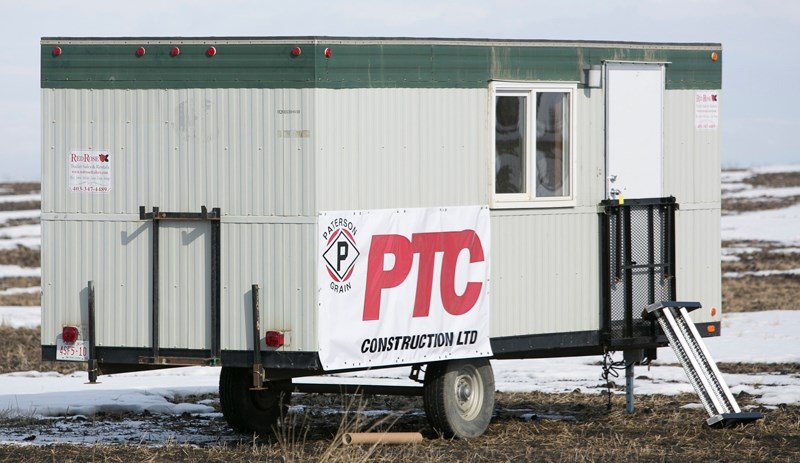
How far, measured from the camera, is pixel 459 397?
11305 mm

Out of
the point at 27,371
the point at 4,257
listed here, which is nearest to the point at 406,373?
the point at 27,371

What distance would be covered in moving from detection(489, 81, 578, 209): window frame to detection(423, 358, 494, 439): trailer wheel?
1337 mm

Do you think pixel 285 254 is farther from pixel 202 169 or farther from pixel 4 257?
pixel 4 257

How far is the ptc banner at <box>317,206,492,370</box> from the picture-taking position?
33.5 ft

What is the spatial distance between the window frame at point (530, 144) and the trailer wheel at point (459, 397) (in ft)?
4.39

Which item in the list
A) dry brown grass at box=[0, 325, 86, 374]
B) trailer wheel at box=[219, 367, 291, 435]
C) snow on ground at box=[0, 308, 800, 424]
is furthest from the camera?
dry brown grass at box=[0, 325, 86, 374]

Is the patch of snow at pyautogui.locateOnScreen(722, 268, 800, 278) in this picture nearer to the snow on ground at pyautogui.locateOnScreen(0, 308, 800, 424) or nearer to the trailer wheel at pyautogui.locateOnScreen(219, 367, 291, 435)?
the snow on ground at pyautogui.locateOnScreen(0, 308, 800, 424)

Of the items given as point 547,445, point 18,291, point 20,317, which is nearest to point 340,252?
point 547,445

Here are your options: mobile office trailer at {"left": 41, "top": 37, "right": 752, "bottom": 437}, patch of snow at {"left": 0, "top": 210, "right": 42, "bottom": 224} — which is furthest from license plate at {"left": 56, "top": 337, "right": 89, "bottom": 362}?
patch of snow at {"left": 0, "top": 210, "right": 42, "bottom": 224}

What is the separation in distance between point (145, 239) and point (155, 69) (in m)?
1.29

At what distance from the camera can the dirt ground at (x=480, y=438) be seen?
10047 mm

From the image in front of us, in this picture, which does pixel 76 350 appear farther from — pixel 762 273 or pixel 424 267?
pixel 762 273

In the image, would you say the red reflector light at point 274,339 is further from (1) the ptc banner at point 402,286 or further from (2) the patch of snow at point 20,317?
(2) the patch of snow at point 20,317

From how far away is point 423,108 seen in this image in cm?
1080
